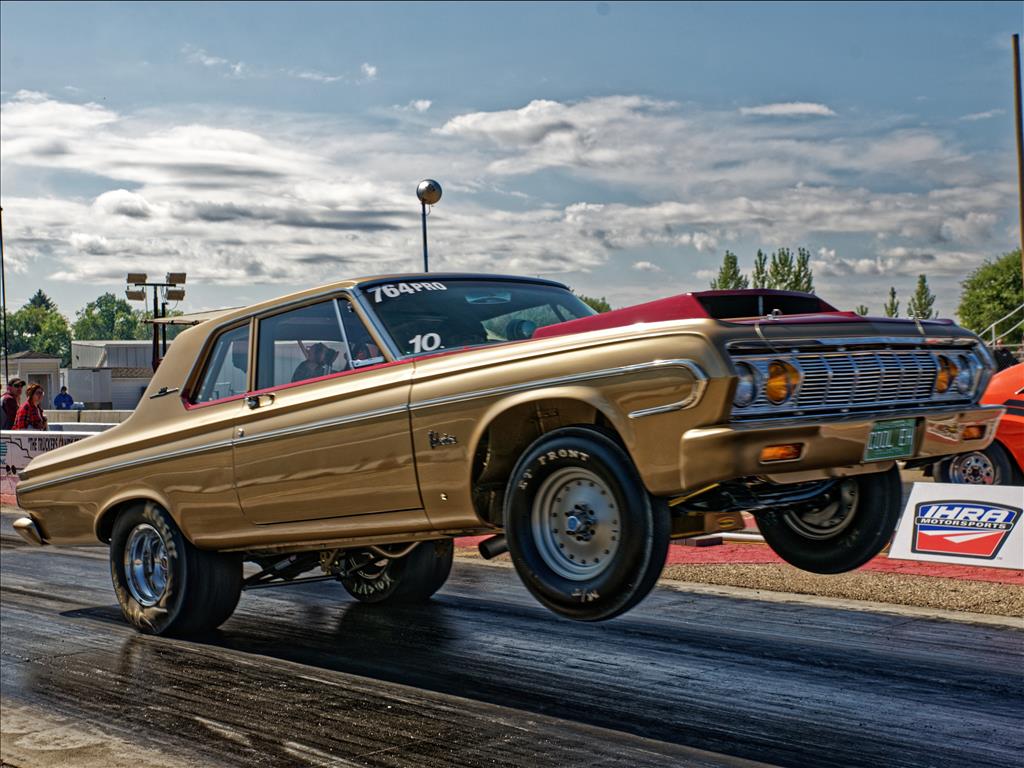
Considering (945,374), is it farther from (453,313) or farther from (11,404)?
(11,404)

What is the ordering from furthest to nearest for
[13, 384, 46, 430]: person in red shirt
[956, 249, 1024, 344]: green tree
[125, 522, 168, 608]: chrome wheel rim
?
[956, 249, 1024, 344]: green tree
[13, 384, 46, 430]: person in red shirt
[125, 522, 168, 608]: chrome wheel rim

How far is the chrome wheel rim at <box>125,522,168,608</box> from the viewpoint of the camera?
8.12m

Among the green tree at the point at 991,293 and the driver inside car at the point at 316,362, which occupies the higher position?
the green tree at the point at 991,293

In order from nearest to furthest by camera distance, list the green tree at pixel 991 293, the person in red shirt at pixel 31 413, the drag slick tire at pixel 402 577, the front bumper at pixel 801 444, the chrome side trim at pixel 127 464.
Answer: the front bumper at pixel 801 444
the chrome side trim at pixel 127 464
the drag slick tire at pixel 402 577
the person in red shirt at pixel 31 413
the green tree at pixel 991 293

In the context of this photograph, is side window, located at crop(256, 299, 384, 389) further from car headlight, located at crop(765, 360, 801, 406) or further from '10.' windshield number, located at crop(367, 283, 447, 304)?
car headlight, located at crop(765, 360, 801, 406)

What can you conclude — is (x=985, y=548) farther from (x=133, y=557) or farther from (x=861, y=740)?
(x=133, y=557)

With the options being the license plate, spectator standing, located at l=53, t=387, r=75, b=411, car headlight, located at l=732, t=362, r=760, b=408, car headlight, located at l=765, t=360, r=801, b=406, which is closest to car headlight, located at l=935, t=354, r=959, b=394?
the license plate

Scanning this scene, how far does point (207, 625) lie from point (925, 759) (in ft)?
15.7

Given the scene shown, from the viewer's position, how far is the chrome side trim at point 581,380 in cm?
479

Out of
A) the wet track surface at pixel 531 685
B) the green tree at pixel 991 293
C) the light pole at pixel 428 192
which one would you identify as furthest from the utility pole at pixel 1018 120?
the green tree at pixel 991 293

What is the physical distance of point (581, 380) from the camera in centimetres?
513

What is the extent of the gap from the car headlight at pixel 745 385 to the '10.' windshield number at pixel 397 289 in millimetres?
2111

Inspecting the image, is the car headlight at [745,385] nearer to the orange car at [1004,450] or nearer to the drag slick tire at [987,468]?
the orange car at [1004,450]

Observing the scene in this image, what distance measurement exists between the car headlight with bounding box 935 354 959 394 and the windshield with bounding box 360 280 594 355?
1983 mm
